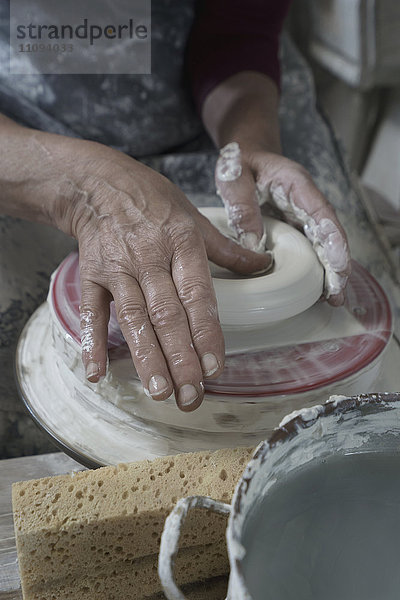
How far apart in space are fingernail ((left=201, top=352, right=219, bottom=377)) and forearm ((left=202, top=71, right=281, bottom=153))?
533 mm

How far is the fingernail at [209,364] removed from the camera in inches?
25.4

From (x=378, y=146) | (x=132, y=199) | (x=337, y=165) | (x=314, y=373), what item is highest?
(x=132, y=199)

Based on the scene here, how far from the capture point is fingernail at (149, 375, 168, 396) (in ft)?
2.05

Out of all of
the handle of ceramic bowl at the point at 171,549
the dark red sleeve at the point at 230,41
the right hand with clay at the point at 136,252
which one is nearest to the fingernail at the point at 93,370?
the right hand with clay at the point at 136,252

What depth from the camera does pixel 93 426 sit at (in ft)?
2.50

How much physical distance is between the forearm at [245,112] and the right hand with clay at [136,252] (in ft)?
1.09

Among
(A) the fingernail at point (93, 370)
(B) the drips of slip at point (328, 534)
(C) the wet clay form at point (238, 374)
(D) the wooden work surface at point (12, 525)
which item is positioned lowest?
(D) the wooden work surface at point (12, 525)

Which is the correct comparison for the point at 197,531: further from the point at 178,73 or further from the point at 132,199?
the point at 178,73

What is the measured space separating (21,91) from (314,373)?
0.80 metres

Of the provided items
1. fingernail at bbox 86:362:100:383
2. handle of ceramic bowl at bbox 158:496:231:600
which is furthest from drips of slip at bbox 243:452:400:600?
fingernail at bbox 86:362:100:383

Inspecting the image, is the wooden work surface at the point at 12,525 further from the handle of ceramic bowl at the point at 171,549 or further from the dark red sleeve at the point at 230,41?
the dark red sleeve at the point at 230,41

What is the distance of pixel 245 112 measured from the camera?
45.9 inches

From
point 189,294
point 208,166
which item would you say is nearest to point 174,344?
point 189,294

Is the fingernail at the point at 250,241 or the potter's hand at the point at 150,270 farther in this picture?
the fingernail at the point at 250,241
